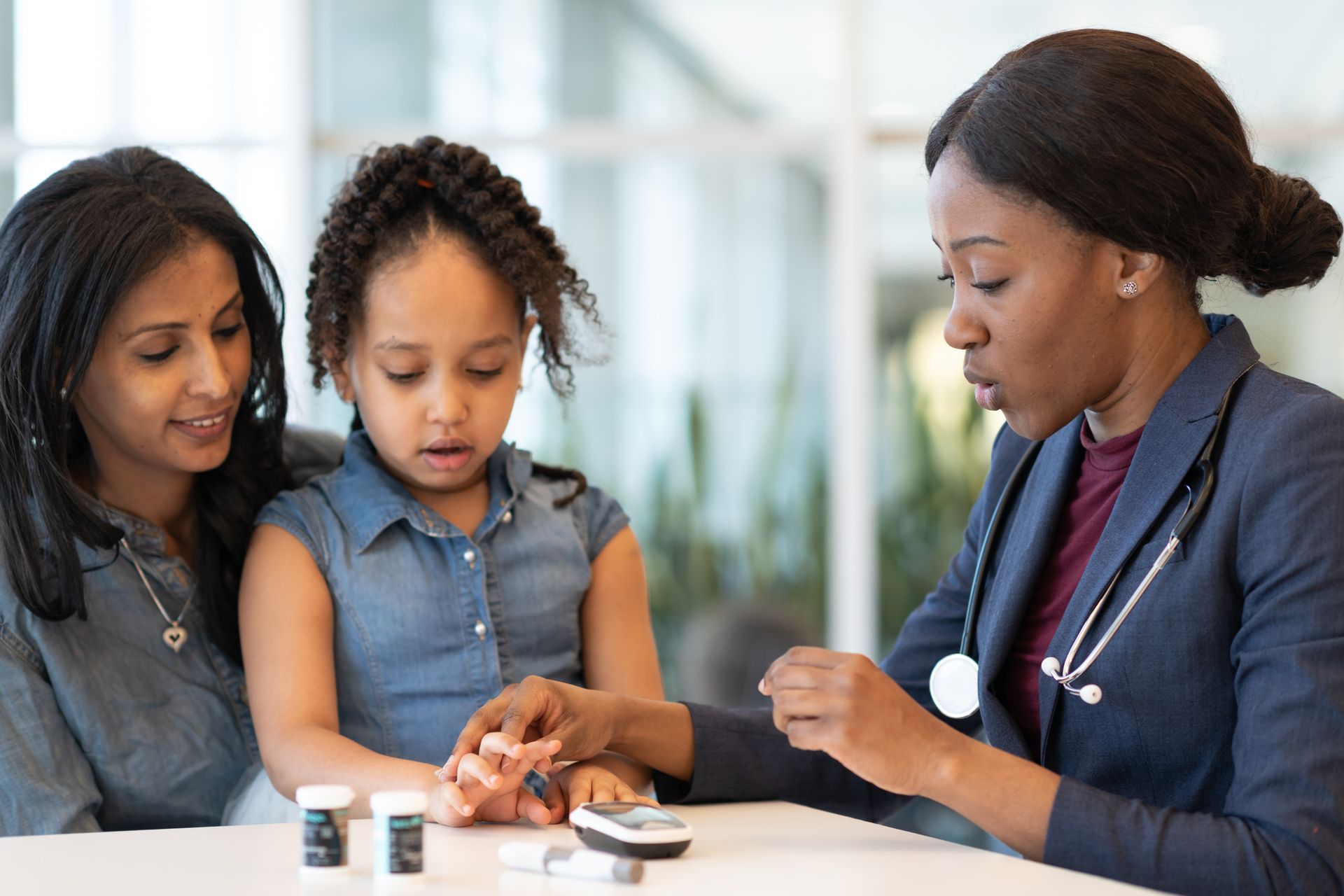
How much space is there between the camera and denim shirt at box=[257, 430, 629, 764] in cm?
202

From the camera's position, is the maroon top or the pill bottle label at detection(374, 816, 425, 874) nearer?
the pill bottle label at detection(374, 816, 425, 874)

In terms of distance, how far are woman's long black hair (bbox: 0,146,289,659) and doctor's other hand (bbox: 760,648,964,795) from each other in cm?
107

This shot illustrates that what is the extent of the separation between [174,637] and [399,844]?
0.97 m

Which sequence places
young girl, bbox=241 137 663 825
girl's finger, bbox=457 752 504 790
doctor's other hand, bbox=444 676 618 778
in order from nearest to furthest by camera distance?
1. girl's finger, bbox=457 752 504 790
2. doctor's other hand, bbox=444 676 618 778
3. young girl, bbox=241 137 663 825

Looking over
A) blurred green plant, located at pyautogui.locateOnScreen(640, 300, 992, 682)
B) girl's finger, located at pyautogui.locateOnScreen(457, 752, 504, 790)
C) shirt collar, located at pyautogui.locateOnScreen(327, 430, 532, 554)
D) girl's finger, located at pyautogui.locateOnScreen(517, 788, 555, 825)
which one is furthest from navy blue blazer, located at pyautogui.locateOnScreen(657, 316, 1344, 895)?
blurred green plant, located at pyautogui.locateOnScreen(640, 300, 992, 682)

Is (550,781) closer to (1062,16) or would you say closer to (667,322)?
(667,322)

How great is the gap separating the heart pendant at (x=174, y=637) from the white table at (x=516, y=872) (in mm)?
593

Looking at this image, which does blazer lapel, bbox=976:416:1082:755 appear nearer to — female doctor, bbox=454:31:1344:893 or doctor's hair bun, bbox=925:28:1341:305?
→ female doctor, bbox=454:31:1344:893

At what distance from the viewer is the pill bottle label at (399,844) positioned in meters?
1.29

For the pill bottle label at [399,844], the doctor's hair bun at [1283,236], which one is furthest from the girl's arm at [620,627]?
the doctor's hair bun at [1283,236]

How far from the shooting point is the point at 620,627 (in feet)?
7.15

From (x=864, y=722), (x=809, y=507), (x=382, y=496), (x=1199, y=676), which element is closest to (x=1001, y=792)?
(x=864, y=722)

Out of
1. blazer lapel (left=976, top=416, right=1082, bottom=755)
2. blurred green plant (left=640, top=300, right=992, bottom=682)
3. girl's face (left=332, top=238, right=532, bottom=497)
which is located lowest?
blurred green plant (left=640, top=300, right=992, bottom=682)

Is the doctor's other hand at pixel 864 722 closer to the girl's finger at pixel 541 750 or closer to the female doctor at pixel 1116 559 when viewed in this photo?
the female doctor at pixel 1116 559
